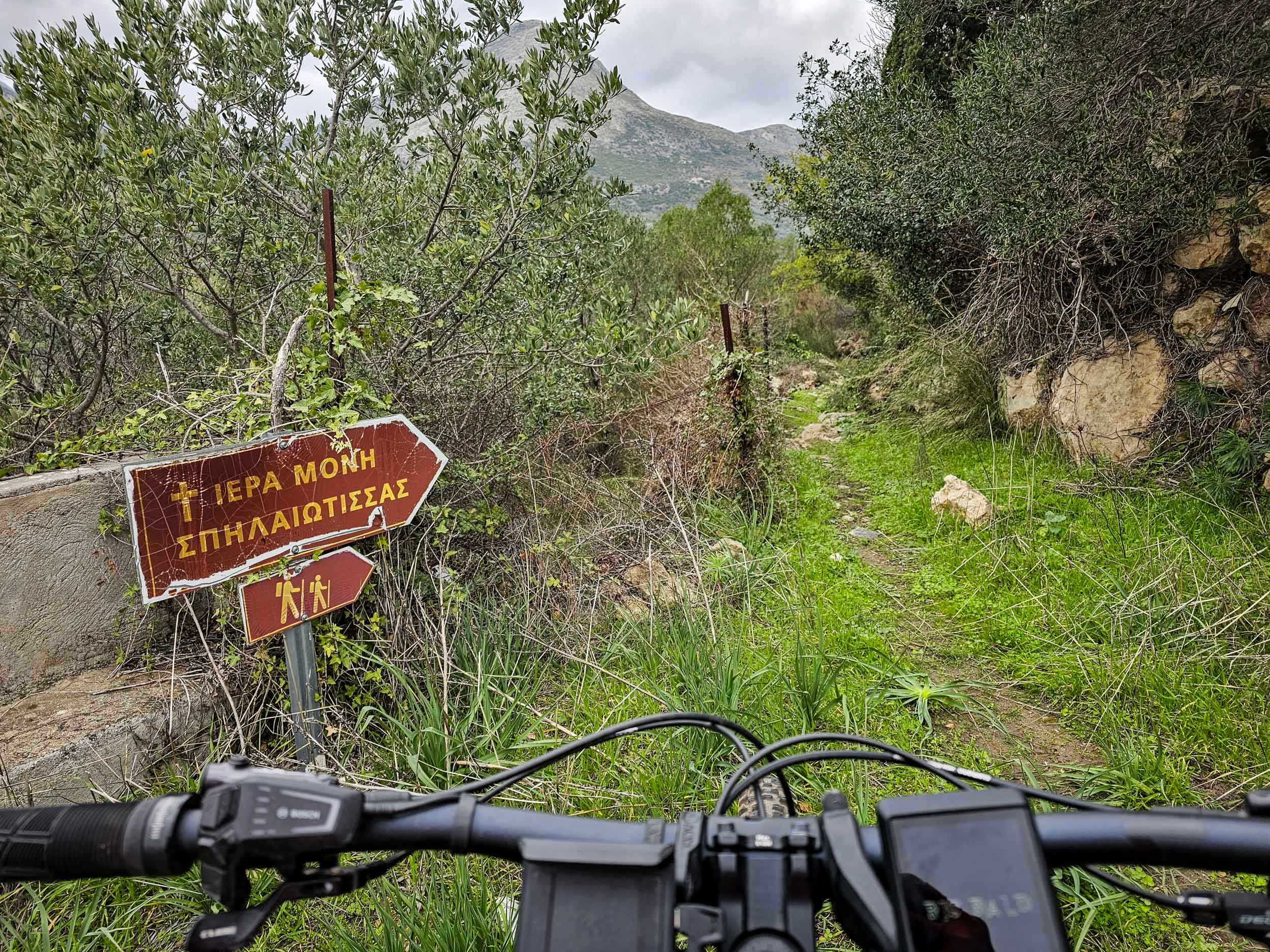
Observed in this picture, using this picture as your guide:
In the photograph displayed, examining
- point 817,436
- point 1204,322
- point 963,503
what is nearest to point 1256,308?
point 1204,322

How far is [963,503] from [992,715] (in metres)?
2.34

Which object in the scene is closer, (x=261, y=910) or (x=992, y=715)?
(x=261, y=910)

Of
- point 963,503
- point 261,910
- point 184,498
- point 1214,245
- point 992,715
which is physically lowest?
point 261,910

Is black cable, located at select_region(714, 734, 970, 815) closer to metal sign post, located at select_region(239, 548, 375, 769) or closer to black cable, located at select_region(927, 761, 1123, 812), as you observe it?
black cable, located at select_region(927, 761, 1123, 812)

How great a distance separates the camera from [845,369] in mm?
12492

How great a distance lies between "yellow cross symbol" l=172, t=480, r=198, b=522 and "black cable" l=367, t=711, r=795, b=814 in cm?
157

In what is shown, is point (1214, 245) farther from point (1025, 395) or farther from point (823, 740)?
point (823, 740)

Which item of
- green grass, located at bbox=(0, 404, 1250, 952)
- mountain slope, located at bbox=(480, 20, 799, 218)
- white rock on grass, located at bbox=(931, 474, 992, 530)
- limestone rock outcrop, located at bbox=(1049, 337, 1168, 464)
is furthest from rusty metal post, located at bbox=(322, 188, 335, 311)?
mountain slope, located at bbox=(480, 20, 799, 218)

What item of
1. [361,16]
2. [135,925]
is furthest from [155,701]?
[361,16]

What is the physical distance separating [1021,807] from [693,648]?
2112 millimetres

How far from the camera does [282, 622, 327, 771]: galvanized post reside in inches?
90.4

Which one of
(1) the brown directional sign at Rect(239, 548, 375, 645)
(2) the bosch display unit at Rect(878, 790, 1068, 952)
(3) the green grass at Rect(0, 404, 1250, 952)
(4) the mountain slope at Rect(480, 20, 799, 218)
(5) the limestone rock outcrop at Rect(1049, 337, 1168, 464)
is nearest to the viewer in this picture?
(2) the bosch display unit at Rect(878, 790, 1068, 952)

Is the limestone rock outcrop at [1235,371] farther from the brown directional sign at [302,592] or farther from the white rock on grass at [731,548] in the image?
the brown directional sign at [302,592]

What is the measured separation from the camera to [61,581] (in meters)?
2.48
